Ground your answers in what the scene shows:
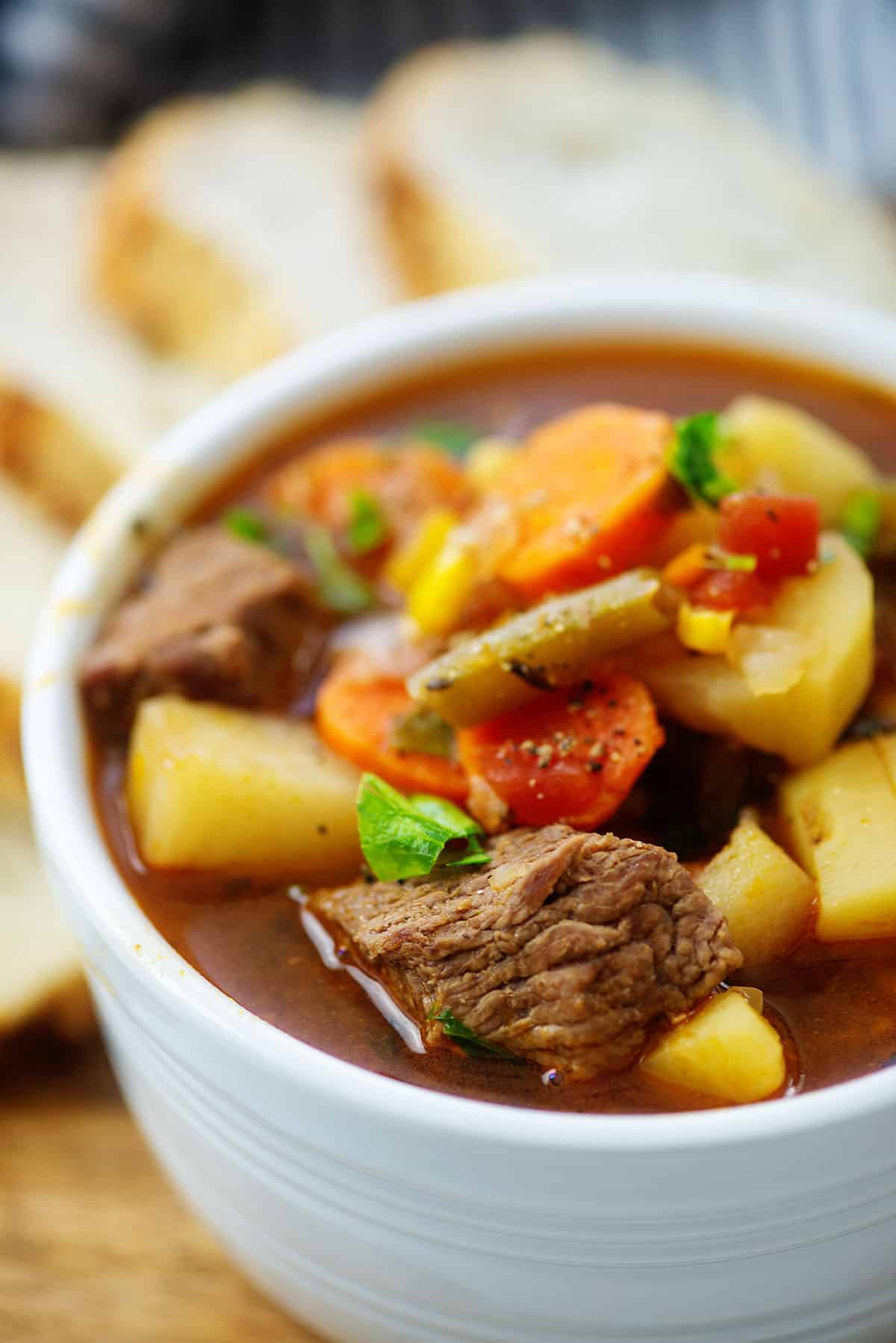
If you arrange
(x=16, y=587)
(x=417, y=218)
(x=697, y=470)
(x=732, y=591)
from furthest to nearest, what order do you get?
(x=417, y=218), (x=16, y=587), (x=697, y=470), (x=732, y=591)

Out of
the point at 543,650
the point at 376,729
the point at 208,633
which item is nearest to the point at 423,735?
the point at 376,729

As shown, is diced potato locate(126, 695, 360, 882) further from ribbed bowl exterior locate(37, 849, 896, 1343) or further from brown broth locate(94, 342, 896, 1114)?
ribbed bowl exterior locate(37, 849, 896, 1343)

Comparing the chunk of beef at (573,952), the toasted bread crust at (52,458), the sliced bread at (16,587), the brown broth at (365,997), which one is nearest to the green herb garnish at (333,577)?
the brown broth at (365,997)

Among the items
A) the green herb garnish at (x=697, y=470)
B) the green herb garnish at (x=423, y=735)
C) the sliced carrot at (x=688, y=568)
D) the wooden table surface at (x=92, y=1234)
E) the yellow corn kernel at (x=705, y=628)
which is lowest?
the wooden table surface at (x=92, y=1234)

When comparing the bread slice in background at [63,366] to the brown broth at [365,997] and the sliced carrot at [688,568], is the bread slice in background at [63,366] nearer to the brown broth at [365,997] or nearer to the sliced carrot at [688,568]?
the brown broth at [365,997]

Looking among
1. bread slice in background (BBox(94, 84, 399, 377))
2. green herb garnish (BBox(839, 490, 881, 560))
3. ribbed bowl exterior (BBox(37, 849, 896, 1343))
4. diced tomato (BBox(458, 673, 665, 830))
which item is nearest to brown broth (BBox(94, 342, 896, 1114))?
ribbed bowl exterior (BBox(37, 849, 896, 1343))

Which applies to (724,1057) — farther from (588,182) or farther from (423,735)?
(588,182)

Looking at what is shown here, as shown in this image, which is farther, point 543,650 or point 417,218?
point 417,218
